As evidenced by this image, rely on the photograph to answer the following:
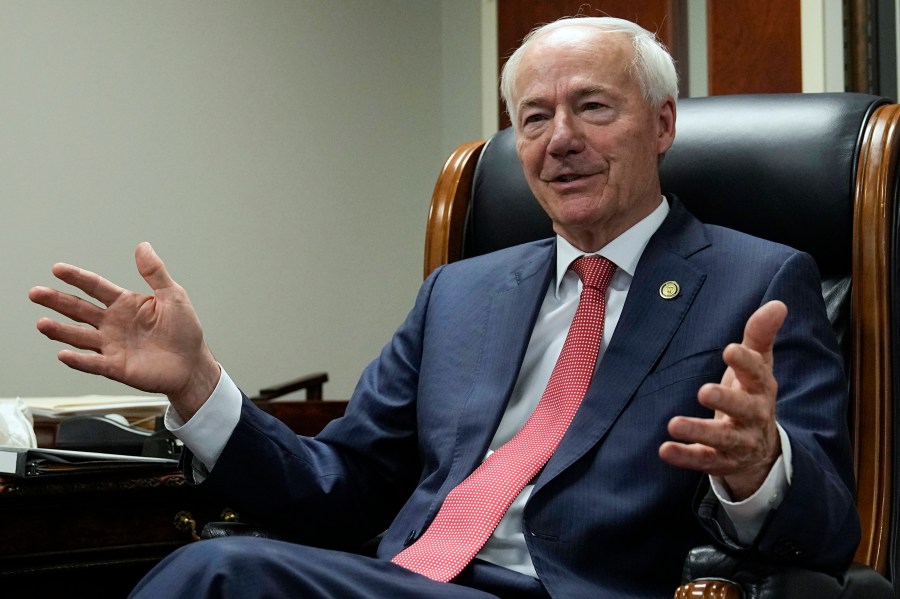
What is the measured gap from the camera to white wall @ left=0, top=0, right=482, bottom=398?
3.71m

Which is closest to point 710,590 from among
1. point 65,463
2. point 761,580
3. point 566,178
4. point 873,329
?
point 761,580

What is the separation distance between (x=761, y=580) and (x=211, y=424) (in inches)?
31.0

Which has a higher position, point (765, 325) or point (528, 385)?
point (765, 325)

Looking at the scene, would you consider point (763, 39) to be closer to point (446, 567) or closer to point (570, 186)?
point (570, 186)

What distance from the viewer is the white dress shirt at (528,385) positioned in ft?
4.94

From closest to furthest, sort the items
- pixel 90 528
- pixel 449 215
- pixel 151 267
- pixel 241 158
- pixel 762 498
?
1. pixel 762 498
2. pixel 151 267
3. pixel 90 528
4. pixel 449 215
5. pixel 241 158

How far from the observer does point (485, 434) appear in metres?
1.60

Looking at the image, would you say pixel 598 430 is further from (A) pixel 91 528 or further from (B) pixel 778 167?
(A) pixel 91 528

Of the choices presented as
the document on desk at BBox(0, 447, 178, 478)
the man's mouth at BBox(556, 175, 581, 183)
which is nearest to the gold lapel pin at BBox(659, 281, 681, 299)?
the man's mouth at BBox(556, 175, 581, 183)

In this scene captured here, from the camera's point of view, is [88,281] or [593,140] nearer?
[88,281]

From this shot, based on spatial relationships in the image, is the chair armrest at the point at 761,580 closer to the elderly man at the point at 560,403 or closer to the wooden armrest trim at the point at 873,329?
the elderly man at the point at 560,403

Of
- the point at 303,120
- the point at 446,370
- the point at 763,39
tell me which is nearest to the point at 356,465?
the point at 446,370

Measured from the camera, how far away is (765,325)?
1090 mm

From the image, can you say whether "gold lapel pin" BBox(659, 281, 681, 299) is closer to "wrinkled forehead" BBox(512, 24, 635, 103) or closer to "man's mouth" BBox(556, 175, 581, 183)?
"man's mouth" BBox(556, 175, 581, 183)
